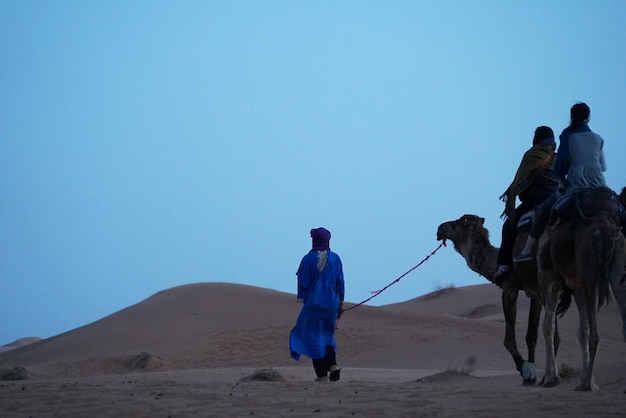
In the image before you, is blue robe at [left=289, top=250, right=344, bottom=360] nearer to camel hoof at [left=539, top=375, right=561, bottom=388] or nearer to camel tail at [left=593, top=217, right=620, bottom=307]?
camel hoof at [left=539, top=375, right=561, bottom=388]

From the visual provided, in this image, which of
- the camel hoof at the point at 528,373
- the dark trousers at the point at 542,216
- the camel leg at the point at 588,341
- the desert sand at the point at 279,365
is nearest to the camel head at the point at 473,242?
the desert sand at the point at 279,365

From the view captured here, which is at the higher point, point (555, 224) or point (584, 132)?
point (584, 132)

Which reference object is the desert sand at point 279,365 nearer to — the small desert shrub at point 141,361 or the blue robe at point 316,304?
the small desert shrub at point 141,361

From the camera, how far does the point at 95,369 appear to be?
2102 cm

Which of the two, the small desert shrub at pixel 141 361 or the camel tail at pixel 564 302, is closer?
the camel tail at pixel 564 302

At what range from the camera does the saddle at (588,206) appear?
28.9 feet

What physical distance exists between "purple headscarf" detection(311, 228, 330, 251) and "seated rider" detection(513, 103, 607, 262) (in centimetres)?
367

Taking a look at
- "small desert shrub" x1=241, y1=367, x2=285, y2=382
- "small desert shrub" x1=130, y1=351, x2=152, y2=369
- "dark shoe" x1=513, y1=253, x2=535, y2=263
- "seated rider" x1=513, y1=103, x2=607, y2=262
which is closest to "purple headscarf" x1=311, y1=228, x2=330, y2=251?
"small desert shrub" x1=241, y1=367, x2=285, y2=382

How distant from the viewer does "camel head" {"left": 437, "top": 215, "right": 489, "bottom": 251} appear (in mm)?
12391

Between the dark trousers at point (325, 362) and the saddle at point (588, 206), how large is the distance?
14.1 ft

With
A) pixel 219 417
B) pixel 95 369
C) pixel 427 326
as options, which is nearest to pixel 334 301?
pixel 219 417

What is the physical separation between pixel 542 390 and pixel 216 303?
61.8ft

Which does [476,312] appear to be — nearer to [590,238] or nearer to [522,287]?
[522,287]

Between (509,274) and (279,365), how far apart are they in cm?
1101
